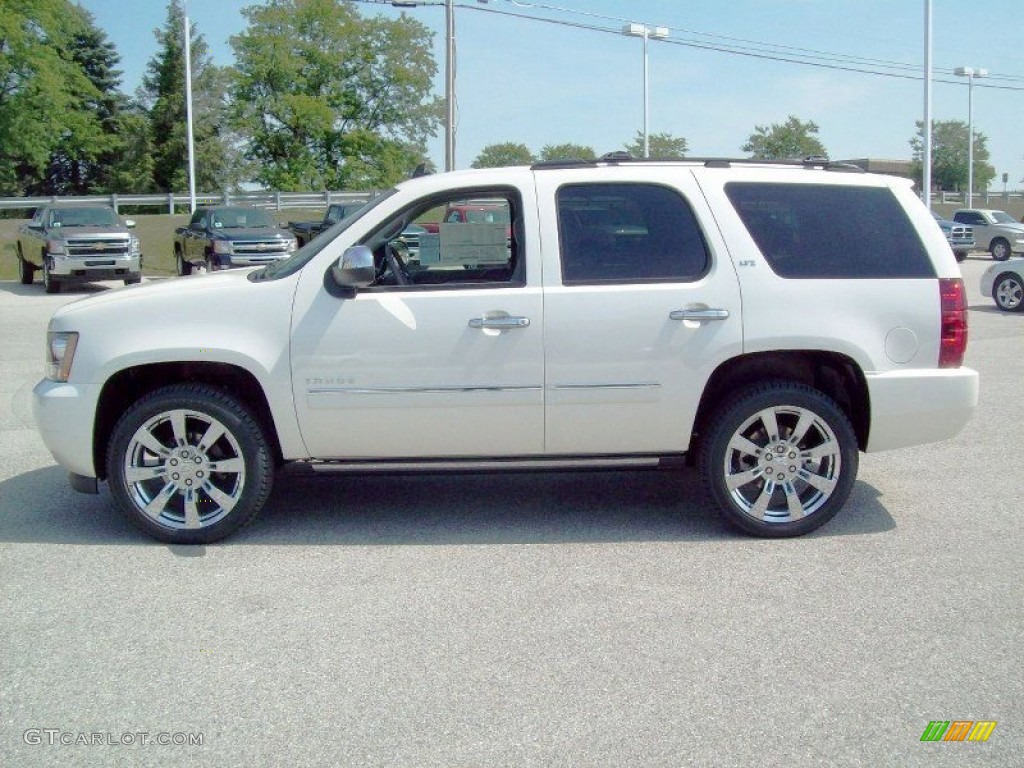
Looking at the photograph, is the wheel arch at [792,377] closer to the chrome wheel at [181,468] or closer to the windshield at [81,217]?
the chrome wheel at [181,468]

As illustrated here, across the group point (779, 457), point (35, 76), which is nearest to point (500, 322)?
point (779, 457)

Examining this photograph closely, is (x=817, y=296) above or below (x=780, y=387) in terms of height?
above

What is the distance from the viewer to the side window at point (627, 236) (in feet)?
18.4

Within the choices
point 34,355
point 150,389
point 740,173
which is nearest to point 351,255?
point 150,389

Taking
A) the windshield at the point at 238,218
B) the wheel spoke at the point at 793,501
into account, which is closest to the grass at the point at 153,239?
the windshield at the point at 238,218

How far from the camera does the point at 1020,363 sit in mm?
11828

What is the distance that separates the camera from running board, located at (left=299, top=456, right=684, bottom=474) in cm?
563

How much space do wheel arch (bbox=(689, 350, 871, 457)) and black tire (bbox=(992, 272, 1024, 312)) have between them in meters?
13.2

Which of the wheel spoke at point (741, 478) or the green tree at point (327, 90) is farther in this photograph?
the green tree at point (327, 90)

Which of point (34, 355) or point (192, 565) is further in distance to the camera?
point (34, 355)

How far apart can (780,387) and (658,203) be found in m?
1.18

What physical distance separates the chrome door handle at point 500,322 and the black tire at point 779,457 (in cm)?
116

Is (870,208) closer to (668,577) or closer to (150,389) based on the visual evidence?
(668,577)

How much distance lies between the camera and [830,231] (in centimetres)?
575
